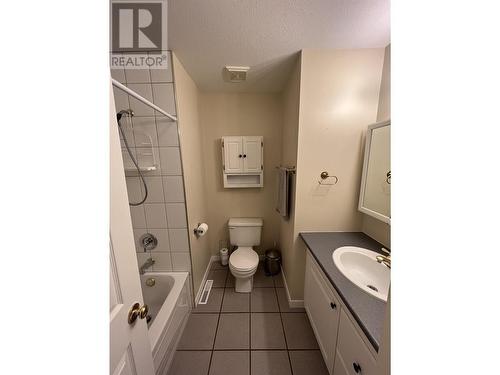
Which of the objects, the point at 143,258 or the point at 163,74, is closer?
the point at 163,74

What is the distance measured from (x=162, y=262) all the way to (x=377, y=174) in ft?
6.59

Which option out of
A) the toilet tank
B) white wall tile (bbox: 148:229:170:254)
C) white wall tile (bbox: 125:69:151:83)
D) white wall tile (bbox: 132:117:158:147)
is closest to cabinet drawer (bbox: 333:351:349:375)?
the toilet tank

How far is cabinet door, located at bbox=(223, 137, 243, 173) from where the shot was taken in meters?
1.93

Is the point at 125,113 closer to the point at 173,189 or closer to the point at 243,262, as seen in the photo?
the point at 173,189

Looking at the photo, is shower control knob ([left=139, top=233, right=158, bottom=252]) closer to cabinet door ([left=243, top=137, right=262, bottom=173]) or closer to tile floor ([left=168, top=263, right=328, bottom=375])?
tile floor ([left=168, top=263, right=328, bottom=375])

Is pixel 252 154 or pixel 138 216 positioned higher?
pixel 252 154

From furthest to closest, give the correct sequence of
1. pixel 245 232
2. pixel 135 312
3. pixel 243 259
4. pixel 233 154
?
pixel 245 232 < pixel 233 154 < pixel 243 259 < pixel 135 312

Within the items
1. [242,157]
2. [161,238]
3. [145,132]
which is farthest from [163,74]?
[161,238]

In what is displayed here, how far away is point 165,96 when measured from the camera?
132 cm

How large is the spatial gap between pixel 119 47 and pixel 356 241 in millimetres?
2271
